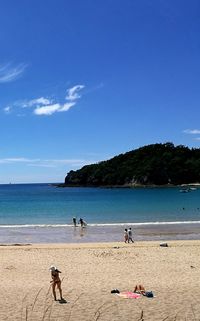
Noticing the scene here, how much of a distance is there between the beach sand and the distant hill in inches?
5257

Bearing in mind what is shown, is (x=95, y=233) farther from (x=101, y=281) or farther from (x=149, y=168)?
(x=149, y=168)

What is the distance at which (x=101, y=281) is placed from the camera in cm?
1756

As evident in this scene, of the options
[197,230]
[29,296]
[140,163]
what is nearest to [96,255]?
[29,296]

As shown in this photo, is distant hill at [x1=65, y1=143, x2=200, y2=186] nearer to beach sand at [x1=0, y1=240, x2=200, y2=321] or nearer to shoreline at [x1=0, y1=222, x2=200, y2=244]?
shoreline at [x1=0, y1=222, x2=200, y2=244]

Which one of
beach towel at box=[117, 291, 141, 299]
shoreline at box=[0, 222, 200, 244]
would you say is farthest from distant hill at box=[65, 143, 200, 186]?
beach towel at box=[117, 291, 141, 299]

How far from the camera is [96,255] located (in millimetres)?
24469

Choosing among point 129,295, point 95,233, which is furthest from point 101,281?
point 95,233

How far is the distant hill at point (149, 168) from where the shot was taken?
161250mm

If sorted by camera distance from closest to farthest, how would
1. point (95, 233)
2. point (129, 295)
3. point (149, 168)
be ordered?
point (129, 295) < point (95, 233) < point (149, 168)

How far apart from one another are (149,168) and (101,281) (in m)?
147

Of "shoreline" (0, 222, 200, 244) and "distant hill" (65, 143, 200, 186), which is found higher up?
"distant hill" (65, 143, 200, 186)

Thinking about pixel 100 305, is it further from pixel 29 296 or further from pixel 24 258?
pixel 24 258

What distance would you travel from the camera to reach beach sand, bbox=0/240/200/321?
1304 centimetres

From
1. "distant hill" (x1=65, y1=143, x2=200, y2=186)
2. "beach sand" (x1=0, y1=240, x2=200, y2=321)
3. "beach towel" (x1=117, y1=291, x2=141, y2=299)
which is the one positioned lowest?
"beach sand" (x1=0, y1=240, x2=200, y2=321)
